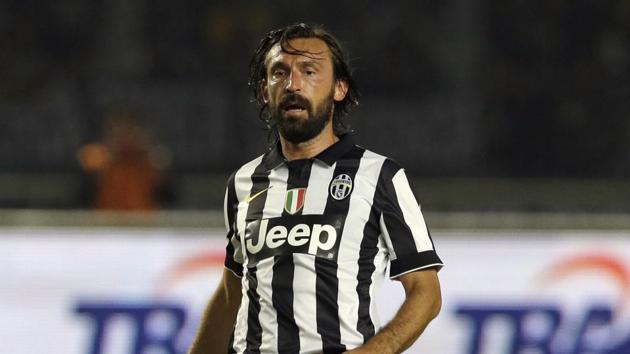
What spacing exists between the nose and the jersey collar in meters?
0.19

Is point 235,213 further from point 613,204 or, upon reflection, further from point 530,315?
point 613,204

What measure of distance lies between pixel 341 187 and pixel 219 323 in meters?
0.46

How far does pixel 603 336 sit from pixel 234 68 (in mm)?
3794

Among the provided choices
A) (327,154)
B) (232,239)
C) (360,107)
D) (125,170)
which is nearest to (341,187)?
(327,154)

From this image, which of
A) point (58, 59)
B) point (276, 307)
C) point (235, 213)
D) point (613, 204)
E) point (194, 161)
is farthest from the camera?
point (58, 59)

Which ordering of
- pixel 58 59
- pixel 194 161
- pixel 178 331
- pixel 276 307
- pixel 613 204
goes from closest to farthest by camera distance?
pixel 276 307
pixel 178 331
pixel 613 204
pixel 194 161
pixel 58 59

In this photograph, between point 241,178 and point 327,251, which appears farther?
point 241,178

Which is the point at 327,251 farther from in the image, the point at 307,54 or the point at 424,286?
the point at 307,54

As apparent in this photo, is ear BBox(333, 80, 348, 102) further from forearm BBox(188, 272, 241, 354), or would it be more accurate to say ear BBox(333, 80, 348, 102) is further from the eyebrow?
forearm BBox(188, 272, 241, 354)

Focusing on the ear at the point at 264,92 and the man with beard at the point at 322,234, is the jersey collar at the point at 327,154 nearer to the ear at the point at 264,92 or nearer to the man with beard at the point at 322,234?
the man with beard at the point at 322,234

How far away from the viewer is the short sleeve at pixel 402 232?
8.59 feet

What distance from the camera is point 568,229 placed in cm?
570

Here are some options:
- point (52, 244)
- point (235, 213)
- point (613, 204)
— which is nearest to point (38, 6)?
point (52, 244)

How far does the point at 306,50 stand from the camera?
2.66 metres
